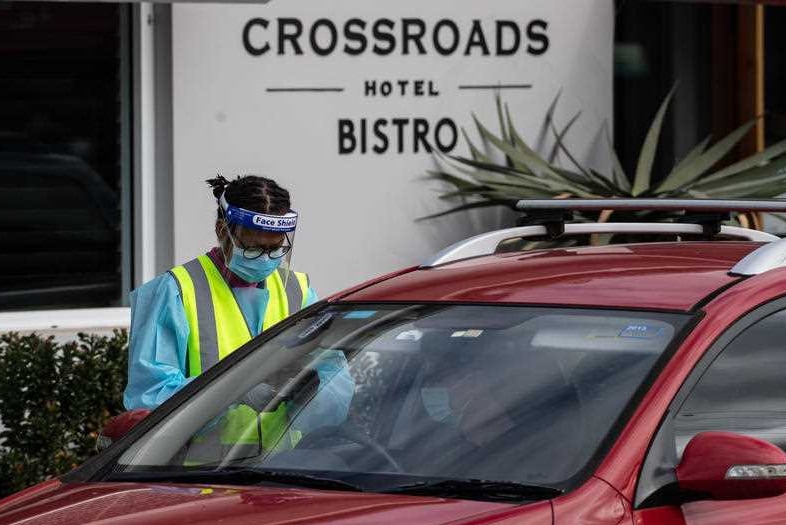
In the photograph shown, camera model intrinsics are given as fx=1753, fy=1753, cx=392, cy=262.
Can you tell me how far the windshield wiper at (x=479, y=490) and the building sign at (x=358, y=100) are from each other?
551 centimetres

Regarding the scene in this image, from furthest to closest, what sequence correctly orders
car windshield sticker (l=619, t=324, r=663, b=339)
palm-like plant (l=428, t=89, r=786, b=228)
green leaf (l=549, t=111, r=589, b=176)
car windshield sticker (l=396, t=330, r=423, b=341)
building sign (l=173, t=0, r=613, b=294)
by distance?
green leaf (l=549, t=111, r=589, b=176), palm-like plant (l=428, t=89, r=786, b=228), building sign (l=173, t=0, r=613, b=294), car windshield sticker (l=396, t=330, r=423, b=341), car windshield sticker (l=619, t=324, r=663, b=339)

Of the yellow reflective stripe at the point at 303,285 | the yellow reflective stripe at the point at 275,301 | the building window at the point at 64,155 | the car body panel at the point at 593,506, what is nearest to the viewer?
the car body panel at the point at 593,506

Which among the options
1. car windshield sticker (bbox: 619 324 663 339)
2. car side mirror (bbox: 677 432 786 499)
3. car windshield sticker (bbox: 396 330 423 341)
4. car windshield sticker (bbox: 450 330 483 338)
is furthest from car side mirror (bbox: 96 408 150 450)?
car side mirror (bbox: 677 432 786 499)

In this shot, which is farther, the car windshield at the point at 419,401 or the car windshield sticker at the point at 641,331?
the car windshield sticker at the point at 641,331

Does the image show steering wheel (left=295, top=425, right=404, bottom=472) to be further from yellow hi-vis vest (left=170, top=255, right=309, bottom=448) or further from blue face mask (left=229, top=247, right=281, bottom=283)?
blue face mask (left=229, top=247, right=281, bottom=283)

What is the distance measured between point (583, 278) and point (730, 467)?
2.83 feet

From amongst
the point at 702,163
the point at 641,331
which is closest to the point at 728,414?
the point at 641,331

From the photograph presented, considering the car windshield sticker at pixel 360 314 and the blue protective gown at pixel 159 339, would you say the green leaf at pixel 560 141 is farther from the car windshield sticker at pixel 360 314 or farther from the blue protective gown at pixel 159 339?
the car windshield sticker at pixel 360 314

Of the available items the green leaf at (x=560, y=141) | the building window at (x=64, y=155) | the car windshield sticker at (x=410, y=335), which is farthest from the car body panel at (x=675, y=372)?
the green leaf at (x=560, y=141)

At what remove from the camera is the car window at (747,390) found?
386cm

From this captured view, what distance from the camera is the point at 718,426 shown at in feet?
12.9

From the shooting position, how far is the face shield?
5316 mm

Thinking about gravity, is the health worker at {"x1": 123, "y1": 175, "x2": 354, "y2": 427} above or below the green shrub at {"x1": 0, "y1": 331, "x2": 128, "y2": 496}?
above

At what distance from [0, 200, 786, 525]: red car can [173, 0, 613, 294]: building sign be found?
4.57 meters
